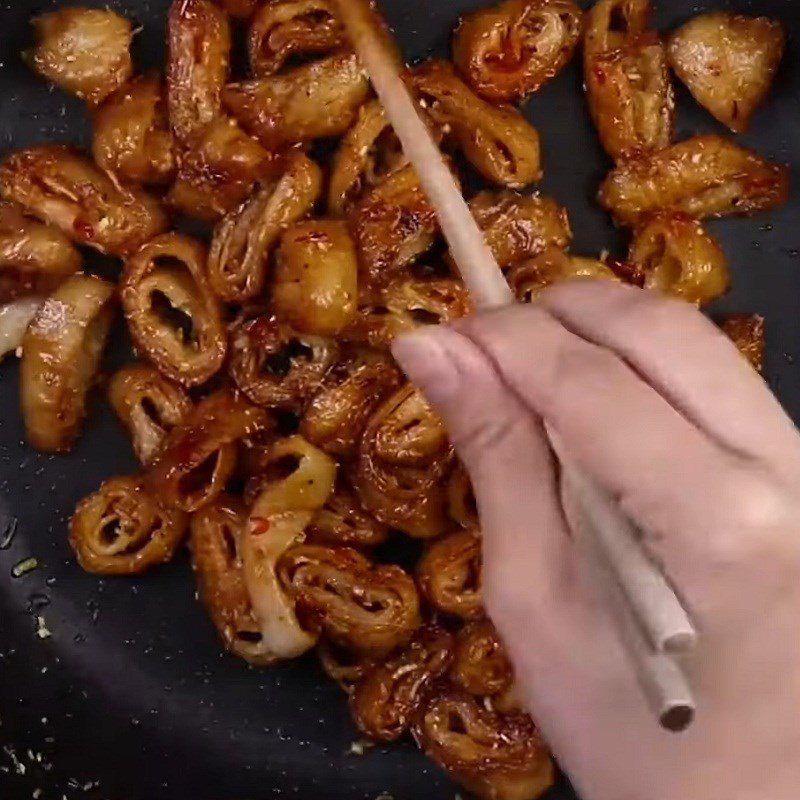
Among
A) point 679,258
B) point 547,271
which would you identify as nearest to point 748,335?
point 679,258

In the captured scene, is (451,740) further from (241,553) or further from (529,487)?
(529,487)

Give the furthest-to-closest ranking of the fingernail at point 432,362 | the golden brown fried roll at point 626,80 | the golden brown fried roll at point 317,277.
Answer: the golden brown fried roll at point 626,80 < the golden brown fried roll at point 317,277 < the fingernail at point 432,362

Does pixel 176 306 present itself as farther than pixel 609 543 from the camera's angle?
Yes

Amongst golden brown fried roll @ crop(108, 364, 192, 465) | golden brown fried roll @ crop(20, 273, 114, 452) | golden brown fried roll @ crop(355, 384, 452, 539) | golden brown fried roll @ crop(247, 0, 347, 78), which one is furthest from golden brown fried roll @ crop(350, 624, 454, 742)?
golden brown fried roll @ crop(247, 0, 347, 78)

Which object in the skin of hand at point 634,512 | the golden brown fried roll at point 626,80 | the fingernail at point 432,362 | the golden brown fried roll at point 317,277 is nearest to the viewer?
the skin of hand at point 634,512

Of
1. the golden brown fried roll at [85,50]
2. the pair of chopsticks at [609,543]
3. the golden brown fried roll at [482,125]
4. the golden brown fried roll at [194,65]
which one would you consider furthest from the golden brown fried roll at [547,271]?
the golden brown fried roll at [85,50]

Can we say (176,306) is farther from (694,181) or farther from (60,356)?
(694,181)

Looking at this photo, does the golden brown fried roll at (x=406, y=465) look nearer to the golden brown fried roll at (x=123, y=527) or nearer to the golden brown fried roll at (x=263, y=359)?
the golden brown fried roll at (x=263, y=359)
